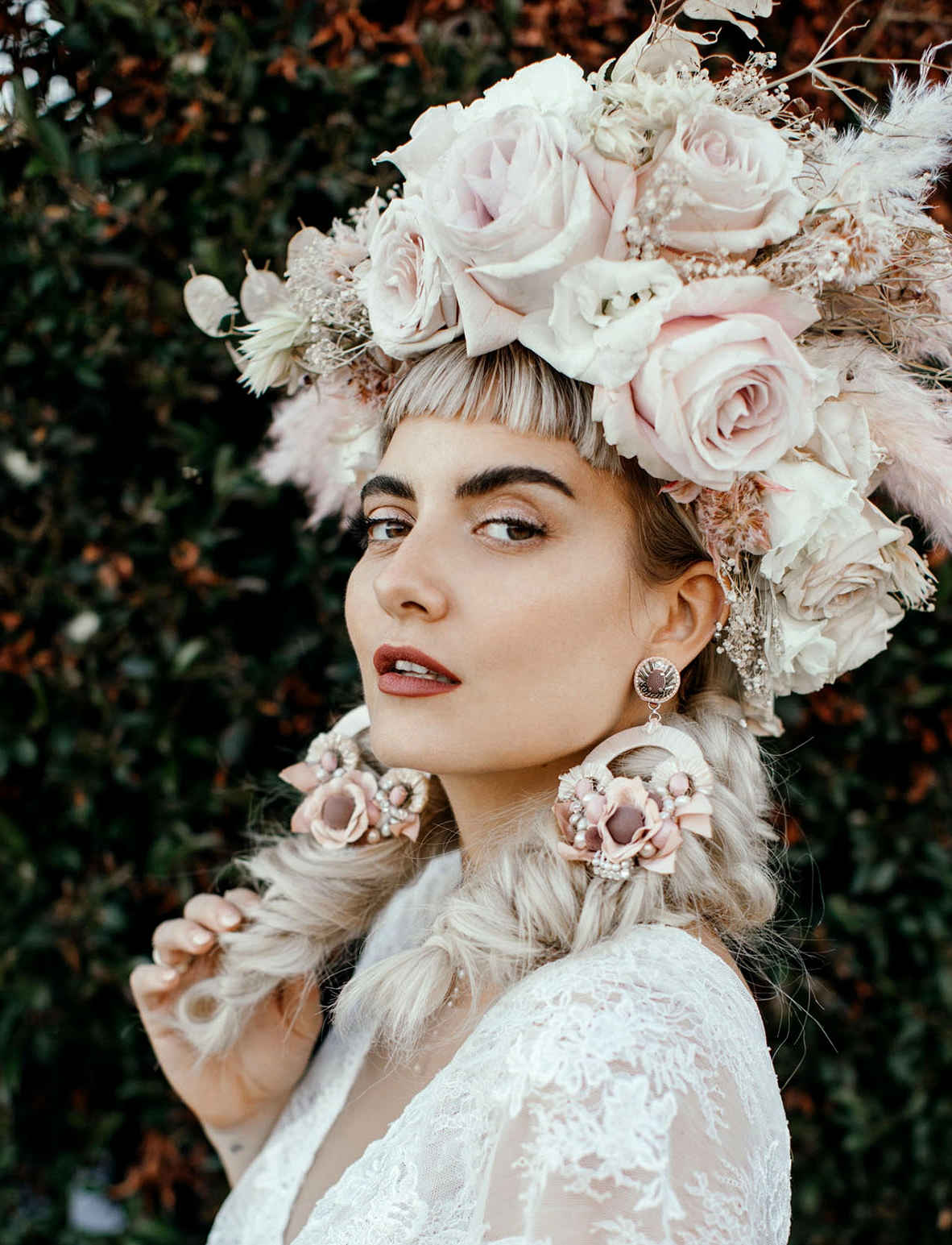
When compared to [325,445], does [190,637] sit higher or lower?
lower

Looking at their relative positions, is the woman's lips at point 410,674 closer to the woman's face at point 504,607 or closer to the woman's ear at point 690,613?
the woman's face at point 504,607

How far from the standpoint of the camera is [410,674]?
1.64 metres

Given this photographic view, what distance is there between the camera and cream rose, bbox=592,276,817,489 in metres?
1.44

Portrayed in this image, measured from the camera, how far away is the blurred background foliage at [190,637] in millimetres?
2557

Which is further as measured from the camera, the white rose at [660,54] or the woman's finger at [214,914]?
the woman's finger at [214,914]

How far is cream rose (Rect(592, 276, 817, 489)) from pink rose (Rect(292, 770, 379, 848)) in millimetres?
912

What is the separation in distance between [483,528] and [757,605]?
50cm

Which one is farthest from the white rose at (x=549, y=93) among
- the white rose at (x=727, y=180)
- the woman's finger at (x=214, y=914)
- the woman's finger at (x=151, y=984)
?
the woman's finger at (x=151, y=984)

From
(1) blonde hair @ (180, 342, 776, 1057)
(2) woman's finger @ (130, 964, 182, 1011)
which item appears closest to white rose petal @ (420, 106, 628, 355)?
(1) blonde hair @ (180, 342, 776, 1057)

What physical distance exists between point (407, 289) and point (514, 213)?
285mm

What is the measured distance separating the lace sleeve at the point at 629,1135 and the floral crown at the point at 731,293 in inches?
26.6

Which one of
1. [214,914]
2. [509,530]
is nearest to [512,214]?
[509,530]

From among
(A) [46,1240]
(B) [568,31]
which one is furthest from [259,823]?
(B) [568,31]

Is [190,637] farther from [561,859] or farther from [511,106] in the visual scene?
[511,106]
